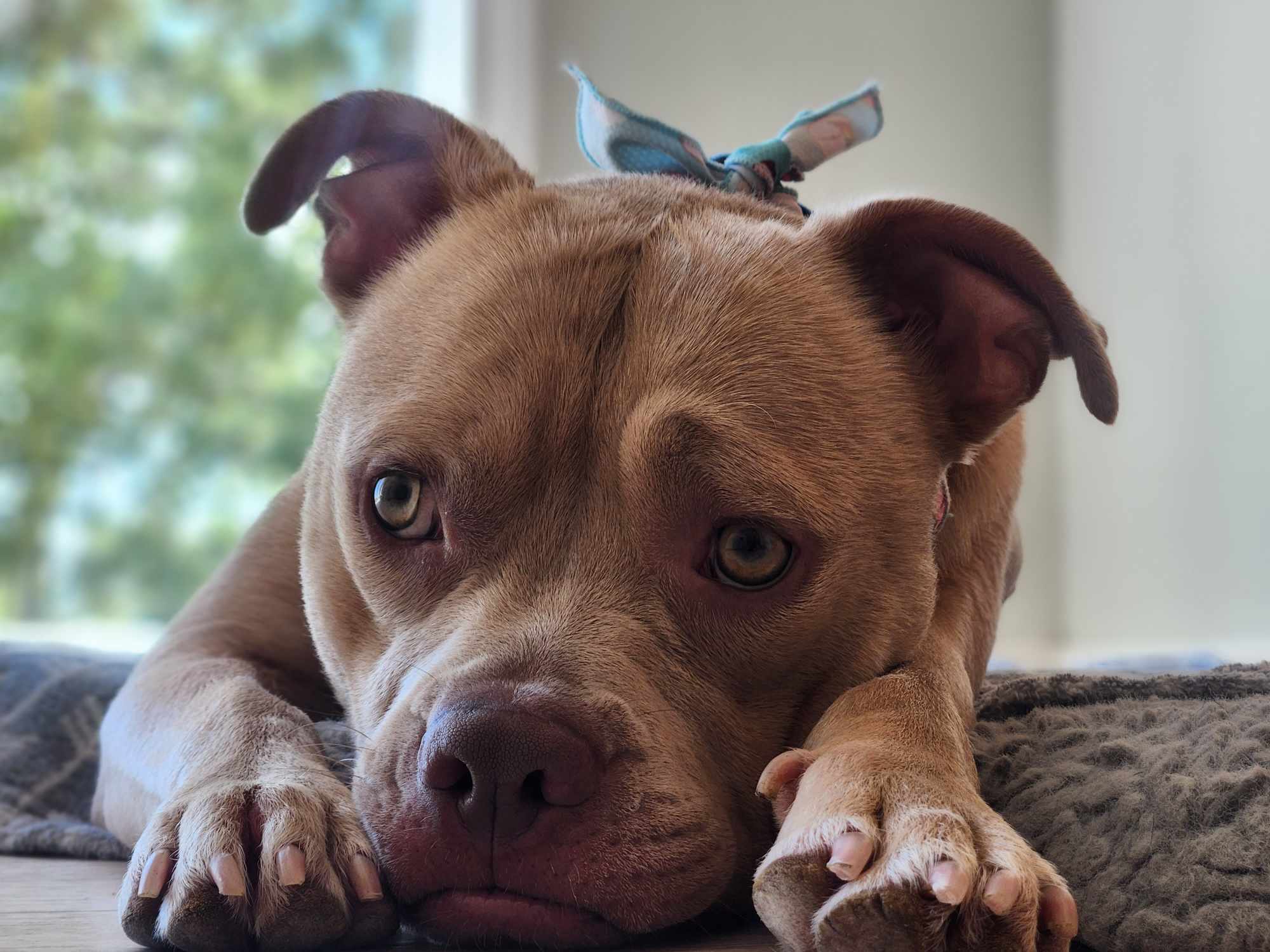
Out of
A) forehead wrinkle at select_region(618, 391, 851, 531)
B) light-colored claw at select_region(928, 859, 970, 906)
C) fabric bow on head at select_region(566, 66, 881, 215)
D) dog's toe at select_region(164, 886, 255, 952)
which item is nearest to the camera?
light-colored claw at select_region(928, 859, 970, 906)

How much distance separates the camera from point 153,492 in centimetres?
676

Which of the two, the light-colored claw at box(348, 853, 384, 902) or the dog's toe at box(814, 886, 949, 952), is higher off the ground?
the dog's toe at box(814, 886, 949, 952)

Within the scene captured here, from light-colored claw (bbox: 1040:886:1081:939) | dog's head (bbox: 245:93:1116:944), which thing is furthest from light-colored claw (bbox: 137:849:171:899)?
light-colored claw (bbox: 1040:886:1081:939)

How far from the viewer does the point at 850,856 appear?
1322 millimetres

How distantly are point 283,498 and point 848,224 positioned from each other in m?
1.31

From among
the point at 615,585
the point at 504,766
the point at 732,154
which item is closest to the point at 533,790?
the point at 504,766

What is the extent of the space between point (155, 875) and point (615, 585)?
25.3 inches

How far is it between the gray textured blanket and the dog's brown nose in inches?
22.9

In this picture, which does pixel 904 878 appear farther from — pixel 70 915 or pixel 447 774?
pixel 70 915

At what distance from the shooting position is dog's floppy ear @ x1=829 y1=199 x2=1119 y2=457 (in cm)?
202

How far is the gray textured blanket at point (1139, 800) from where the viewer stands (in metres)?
1.44

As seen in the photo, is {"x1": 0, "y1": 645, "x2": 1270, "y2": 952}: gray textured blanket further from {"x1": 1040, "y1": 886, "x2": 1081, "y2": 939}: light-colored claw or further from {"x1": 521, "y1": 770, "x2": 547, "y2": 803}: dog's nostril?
{"x1": 521, "y1": 770, "x2": 547, "y2": 803}: dog's nostril

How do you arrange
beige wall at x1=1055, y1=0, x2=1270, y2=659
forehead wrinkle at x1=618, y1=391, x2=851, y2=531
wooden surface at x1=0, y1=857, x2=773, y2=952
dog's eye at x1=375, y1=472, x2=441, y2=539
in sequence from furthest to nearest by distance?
beige wall at x1=1055, y1=0, x2=1270, y2=659, dog's eye at x1=375, y1=472, x2=441, y2=539, forehead wrinkle at x1=618, y1=391, x2=851, y2=531, wooden surface at x1=0, y1=857, x2=773, y2=952

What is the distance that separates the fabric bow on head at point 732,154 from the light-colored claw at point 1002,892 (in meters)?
1.55
